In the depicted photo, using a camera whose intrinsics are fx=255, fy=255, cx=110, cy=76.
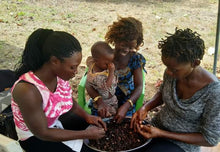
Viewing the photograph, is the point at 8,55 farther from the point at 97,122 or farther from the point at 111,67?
the point at 97,122

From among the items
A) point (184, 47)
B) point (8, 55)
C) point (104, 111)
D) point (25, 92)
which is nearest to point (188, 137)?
point (184, 47)

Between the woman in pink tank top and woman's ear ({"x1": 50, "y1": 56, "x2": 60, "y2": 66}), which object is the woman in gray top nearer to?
the woman in pink tank top

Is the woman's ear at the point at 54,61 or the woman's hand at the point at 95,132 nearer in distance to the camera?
the woman's ear at the point at 54,61

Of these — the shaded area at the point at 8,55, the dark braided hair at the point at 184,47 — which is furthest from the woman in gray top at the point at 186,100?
the shaded area at the point at 8,55

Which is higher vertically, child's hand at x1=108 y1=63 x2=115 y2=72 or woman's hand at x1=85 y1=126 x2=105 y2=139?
child's hand at x1=108 y1=63 x2=115 y2=72

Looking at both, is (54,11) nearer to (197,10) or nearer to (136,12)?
(136,12)

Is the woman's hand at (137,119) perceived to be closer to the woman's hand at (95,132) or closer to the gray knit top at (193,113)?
the gray knit top at (193,113)

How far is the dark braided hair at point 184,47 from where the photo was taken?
Answer: 158cm

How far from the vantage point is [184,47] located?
1585 mm

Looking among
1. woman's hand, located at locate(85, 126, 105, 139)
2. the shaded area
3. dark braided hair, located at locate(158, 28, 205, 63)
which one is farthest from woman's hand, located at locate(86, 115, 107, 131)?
the shaded area

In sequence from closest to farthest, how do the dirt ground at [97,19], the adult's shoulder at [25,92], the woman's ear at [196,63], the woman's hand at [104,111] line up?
1. the adult's shoulder at [25,92]
2. the woman's ear at [196,63]
3. the woman's hand at [104,111]
4. the dirt ground at [97,19]

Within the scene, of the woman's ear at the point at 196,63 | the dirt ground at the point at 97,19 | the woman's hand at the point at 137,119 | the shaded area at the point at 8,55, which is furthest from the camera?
the dirt ground at the point at 97,19

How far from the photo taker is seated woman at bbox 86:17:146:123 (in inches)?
88.9

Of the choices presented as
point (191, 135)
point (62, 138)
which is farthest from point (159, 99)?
point (62, 138)
